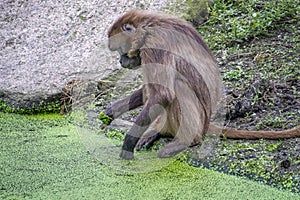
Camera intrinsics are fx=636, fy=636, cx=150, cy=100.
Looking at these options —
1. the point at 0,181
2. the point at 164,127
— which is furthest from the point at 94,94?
the point at 0,181

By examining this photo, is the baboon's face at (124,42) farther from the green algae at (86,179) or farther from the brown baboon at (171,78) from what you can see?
the green algae at (86,179)

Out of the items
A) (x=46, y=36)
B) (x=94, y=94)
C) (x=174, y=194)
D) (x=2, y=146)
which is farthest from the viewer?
(x=46, y=36)

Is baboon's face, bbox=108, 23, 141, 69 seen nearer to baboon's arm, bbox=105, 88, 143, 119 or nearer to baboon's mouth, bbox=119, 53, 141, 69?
baboon's mouth, bbox=119, 53, 141, 69

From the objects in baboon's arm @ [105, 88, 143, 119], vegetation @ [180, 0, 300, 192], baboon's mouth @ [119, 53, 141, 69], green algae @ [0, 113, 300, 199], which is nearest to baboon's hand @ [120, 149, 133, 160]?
green algae @ [0, 113, 300, 199]

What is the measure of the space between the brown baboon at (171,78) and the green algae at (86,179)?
0.32 meters

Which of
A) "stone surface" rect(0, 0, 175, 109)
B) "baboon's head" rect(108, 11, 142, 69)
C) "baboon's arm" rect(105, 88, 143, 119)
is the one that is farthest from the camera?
"stone surface" rect(0, 0, 175, 109)

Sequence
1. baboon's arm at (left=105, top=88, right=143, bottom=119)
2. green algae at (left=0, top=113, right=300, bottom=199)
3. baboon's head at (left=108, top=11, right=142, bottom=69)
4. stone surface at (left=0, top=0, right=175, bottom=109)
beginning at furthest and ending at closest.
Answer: stone surface at (left=0, top=0, right=175, bottom=109), baboon's arm at (left=105, top=88, right=143, bottom=119), baboon's head at (left=108, top=11, right=142, bottom=69), green algae at (left=0, top=113, right=300, bottom=199)

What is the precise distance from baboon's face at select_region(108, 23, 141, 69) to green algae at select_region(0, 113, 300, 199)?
0.75m

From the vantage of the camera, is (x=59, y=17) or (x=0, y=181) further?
(x=59, y=17)

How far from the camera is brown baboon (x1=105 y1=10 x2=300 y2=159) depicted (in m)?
4.48

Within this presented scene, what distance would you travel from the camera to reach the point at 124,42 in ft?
15.4

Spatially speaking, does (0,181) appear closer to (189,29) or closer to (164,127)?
(164,127)

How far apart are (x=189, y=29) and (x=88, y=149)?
1187mm

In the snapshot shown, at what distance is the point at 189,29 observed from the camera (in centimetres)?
464
